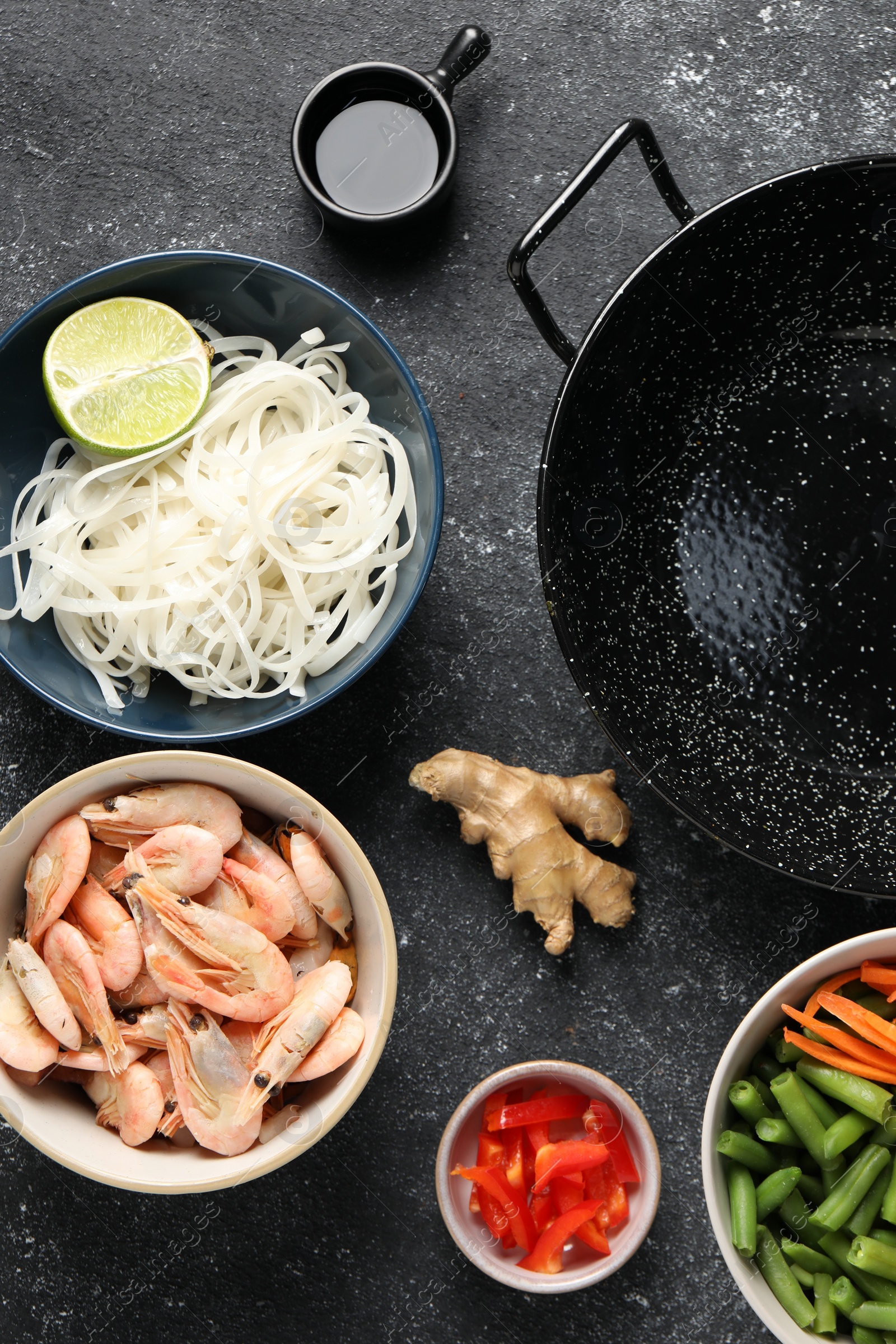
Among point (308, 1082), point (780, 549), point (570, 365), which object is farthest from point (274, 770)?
point (780, 549)

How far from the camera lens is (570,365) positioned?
3.82 feet

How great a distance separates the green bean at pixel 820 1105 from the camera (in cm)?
120

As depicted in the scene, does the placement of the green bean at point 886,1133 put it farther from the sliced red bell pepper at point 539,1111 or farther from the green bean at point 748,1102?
the sliced red bell pepper at point 539,1111

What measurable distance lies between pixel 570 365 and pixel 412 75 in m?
0.54

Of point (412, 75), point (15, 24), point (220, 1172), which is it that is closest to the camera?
point (220, 1172)

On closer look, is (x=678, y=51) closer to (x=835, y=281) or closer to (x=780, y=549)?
(x=835, y=281)

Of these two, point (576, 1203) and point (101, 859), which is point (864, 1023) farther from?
point (101, 859)

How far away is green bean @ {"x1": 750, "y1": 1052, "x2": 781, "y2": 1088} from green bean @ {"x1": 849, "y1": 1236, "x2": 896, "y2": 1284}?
0.19 metres

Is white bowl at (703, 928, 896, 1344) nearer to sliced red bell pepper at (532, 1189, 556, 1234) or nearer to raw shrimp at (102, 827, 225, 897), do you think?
sliced red bell pepper at (532, 1189, 556, 1234)

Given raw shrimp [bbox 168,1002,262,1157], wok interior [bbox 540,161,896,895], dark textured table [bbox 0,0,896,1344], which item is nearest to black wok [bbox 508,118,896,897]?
wok interior [bbox 540,161,896,895]

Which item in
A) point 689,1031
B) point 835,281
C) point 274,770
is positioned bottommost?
point 689,1031

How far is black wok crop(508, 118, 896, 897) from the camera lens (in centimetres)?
133

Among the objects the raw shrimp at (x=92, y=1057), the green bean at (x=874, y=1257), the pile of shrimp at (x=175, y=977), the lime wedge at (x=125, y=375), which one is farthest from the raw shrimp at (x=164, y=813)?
the green bean at (x=874, y=1257)

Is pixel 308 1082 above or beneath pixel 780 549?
beneath
